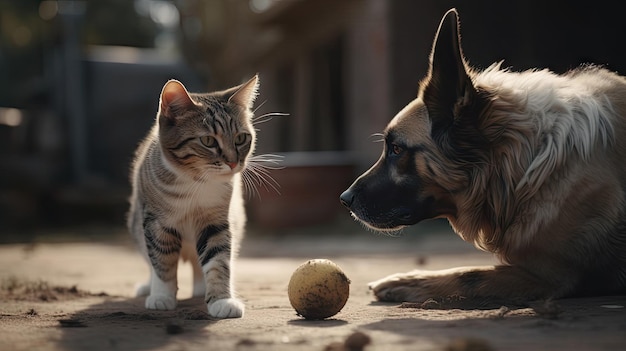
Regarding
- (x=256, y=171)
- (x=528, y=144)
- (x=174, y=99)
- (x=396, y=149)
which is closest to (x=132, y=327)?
(x=174, y=99)

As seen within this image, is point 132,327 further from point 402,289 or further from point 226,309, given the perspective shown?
→ point 402,289

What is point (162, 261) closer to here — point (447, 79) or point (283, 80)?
point (447, 79)

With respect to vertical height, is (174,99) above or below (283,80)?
below

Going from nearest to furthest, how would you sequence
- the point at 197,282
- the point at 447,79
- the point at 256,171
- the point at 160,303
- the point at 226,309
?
the point at 226,309 → the point at 447,79 → the point at 160,303 → the point at 197,282 → the point at 256,171

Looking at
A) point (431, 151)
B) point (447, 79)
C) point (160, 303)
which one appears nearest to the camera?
point (447, 79)

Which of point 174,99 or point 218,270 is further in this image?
point 174,99

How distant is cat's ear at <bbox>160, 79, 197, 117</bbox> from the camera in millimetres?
4508

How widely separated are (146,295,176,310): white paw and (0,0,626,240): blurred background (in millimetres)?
6468

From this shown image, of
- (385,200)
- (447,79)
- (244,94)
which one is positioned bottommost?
(385,200)

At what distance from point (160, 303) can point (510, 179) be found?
214 cm

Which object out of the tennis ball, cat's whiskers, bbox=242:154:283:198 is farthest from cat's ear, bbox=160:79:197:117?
the tennis ball

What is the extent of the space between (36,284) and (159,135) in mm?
1836

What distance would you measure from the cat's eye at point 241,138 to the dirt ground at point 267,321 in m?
0.99

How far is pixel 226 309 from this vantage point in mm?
4070
